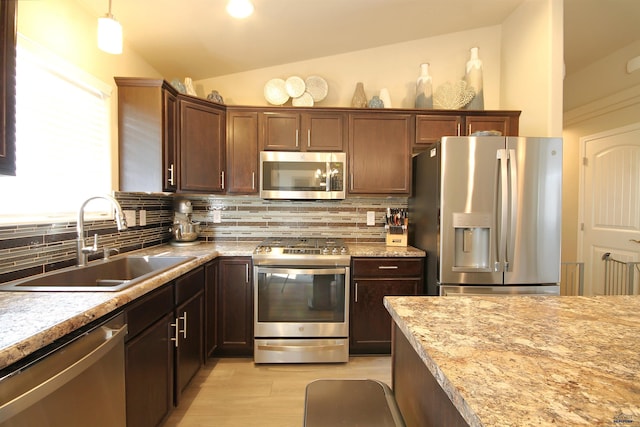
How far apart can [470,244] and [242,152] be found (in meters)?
2.04

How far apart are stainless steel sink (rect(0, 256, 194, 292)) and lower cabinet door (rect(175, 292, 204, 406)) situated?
0.31 m

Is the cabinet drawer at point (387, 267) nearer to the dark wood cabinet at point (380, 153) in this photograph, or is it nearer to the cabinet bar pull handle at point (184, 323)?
the dark wood cabinet at point (380, 153)

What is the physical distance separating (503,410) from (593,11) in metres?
3.66

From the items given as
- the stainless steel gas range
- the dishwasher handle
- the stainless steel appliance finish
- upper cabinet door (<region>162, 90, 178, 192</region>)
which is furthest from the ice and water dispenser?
upper cabinet door (<region>162, 90, 178, 192</region>)

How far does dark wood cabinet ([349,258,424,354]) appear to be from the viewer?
7.58 feet

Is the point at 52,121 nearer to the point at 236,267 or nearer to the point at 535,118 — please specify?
the point at 236,267

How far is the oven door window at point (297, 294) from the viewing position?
2.23 m

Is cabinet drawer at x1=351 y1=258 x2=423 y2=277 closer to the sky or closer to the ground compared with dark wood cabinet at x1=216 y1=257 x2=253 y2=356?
closer to the sky

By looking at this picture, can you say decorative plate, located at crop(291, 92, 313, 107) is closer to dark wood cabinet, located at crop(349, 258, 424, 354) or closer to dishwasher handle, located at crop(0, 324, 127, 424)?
dark wood cabinet, located at crop(349, 258, 424, 354)

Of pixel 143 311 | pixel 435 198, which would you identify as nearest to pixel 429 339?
pixel 143 311

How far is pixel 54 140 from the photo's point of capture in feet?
5.22

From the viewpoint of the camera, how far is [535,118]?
7.97 ft

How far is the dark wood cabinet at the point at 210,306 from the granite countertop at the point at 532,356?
1.54m

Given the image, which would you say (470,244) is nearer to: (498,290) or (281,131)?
(498,290)
